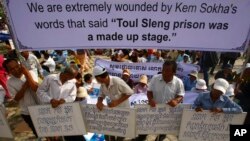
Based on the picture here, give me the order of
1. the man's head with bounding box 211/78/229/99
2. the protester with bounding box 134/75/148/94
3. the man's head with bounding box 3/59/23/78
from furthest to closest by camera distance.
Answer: the protester with bounding box 134/75/148/94, the man's head with bounding box 3/59/23/78, the man's head with bounding box 211/78/229/99

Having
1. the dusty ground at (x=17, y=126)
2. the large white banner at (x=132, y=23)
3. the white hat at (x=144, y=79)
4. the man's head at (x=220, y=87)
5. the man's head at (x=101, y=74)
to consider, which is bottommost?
the dusty ground at (x=17, y=126)

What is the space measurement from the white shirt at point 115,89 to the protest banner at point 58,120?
513 millimetres

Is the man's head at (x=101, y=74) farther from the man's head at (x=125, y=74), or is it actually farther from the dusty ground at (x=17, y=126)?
the dusty ground at (x=17, y=126)

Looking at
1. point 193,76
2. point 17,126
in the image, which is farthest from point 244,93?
point 17,126

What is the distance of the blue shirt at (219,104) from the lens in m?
4.13

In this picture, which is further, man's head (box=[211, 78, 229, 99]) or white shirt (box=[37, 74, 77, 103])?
white shirt (box=[37, 74, 77, 103])

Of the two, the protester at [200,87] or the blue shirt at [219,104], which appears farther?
the protester at [200,87]

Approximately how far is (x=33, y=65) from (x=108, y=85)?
13.2 feet

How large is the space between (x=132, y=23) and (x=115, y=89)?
1132mm

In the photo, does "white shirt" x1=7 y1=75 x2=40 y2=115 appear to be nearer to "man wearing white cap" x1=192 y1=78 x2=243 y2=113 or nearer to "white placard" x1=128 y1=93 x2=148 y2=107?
"white placard" x1=128 y1=93 x2=148 y2=107

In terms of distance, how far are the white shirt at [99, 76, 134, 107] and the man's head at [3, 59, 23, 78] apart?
1.38m

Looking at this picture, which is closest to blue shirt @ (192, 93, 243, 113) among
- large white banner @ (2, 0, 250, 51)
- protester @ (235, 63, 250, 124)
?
large white banner @ (2, 0, 250, 51)

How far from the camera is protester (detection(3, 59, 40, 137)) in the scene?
430 cm

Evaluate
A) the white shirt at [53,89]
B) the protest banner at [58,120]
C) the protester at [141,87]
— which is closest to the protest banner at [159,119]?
the protest banner at [58,120]
